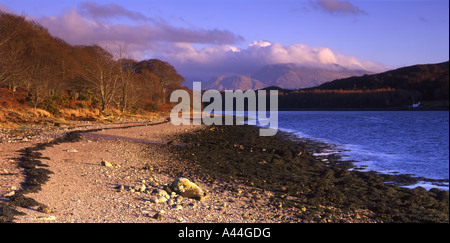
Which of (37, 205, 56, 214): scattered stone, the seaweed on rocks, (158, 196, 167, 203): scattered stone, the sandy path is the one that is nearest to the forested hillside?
the seaweed on rocks

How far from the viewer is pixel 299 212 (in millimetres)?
6652

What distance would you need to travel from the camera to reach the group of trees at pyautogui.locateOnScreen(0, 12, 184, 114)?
83.6 feet

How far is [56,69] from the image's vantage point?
102 feet

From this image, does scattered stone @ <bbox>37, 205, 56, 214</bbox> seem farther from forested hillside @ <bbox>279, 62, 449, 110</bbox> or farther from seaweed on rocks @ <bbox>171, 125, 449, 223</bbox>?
forested hillside @ <bbox>279, 62, 449, 110</bbox>

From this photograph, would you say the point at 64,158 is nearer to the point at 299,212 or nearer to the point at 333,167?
the point at 299,212

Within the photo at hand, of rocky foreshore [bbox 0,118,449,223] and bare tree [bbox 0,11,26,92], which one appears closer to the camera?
rocky foreshore [bbox 0,118,449,223]

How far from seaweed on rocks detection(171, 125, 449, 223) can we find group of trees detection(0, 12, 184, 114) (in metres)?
17.3

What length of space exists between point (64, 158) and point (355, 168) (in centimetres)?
994

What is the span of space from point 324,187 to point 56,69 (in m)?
29.1

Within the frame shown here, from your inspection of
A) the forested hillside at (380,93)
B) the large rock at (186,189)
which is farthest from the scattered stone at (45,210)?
the forested hillside at (380,93)

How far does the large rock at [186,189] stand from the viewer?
670cm

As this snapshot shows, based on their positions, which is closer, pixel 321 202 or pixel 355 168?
pixel 321 202

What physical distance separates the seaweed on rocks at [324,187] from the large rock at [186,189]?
65.1 inches
